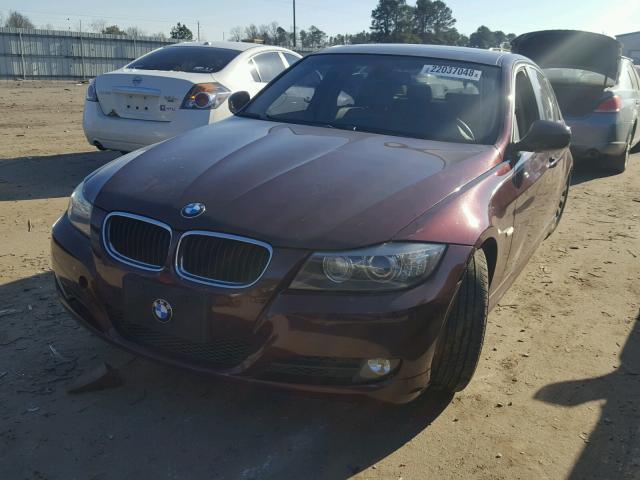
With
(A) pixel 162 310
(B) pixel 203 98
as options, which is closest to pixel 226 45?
(B) pixel 203 98

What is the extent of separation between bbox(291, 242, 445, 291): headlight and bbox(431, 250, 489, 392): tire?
0.37 metres

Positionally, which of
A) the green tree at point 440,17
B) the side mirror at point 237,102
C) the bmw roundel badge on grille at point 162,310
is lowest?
the bmw roundel badge on grille at point 162,310

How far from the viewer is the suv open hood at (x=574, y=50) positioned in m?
8.62

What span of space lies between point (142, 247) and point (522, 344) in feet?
7.56

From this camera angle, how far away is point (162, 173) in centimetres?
301

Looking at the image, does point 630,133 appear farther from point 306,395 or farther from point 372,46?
point 306,395

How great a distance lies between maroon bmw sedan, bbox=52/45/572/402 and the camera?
7.95ft

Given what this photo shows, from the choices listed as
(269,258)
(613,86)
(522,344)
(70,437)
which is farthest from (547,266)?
(613,86)

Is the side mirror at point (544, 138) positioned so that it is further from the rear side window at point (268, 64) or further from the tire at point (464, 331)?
the rear side window at point (268, 64)

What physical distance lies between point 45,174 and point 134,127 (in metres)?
1.50

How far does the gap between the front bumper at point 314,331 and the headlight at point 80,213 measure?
0.39 metres

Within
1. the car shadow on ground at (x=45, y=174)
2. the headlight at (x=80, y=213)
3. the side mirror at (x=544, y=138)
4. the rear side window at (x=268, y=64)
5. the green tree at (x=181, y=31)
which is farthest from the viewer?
the green tree at (x=181, y=31)

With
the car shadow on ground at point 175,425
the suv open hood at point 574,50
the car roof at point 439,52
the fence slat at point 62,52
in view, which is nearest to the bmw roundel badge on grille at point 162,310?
the car shadow on ground at point 175,425

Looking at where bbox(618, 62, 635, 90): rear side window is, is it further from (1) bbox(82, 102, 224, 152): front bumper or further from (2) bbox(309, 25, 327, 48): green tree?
(2) bbox(309, 25, 327, 48): green tree
